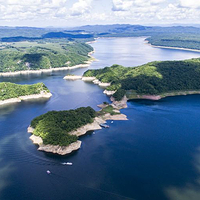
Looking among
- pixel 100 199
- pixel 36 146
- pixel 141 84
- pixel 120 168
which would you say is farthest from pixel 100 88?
pixel 100 199

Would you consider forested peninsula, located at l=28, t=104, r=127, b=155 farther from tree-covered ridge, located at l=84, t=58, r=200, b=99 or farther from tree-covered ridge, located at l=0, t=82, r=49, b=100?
tree-covered ridge, located at l=0, t=82, r=49, b=100

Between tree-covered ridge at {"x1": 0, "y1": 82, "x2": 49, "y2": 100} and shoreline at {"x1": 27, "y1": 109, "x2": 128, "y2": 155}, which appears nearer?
shoreline at {"x1": 27, "y1": 109, "x2": 128, "y2": 155}

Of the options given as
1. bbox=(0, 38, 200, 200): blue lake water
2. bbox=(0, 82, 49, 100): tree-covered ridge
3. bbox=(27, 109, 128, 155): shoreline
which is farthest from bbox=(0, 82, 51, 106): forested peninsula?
bbox=(27, 109, 128, 155): shoreline

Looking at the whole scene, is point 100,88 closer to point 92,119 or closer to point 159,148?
point 92,119

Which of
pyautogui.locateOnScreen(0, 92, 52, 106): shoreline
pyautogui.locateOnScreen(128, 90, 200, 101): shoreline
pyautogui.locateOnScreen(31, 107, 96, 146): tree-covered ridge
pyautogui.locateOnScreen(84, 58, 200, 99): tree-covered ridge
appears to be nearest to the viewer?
pyautogui.locateOnScreen(31, 107, 96, 146): tree-covered ridge

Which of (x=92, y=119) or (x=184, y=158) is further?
(x=92, y=119)

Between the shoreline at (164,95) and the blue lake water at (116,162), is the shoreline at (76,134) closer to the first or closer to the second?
the blue lake water at (116,162)

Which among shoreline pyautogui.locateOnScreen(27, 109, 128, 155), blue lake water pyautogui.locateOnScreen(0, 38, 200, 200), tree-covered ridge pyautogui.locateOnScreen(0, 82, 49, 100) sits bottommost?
blue lake water pyautogui.locateOnScreen(0, 38, 200, 200)

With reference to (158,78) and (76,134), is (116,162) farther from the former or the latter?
(158,78)
